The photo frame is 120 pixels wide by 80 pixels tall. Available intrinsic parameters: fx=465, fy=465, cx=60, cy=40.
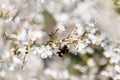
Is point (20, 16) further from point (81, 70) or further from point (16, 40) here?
point (81, 70)

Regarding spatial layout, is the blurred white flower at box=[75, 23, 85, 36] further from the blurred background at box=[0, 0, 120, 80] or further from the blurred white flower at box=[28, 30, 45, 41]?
the blurred white flower at box=[28, 30, 45, 41]

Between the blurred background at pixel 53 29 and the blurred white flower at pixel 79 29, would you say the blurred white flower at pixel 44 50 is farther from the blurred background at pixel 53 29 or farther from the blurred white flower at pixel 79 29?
the blurred white flower at pixel 79 29

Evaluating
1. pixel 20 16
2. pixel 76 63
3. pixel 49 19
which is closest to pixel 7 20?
pixel 20 16

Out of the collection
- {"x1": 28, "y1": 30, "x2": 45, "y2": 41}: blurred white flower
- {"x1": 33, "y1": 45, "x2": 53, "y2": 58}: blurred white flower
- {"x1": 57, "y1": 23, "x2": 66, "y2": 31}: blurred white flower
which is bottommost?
{"x1": 33, "y1": 45, "x2": 53, "y2": 58}: blurred white flower

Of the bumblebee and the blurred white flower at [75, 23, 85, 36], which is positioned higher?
the blurred white flower at [75, 23, 85, 36]

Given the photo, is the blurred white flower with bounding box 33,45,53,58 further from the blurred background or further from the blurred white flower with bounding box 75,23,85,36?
the blurred white flower with bounding box 75,23,85,36

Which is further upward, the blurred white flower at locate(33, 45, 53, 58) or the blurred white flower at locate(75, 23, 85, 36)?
the blurred white flower at locate(75, 23, 85, 36)

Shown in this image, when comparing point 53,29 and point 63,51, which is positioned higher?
point 53,29

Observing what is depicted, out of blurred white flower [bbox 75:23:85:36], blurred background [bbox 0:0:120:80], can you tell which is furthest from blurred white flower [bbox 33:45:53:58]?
blurred white flower [bbox 75:23:85:36]

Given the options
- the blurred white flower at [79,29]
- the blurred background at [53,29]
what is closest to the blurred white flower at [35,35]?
the blurred background at [53,29]

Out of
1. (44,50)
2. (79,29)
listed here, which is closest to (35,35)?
(44,50)

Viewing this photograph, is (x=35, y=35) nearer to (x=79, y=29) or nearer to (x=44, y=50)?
(x=44, y=50)
